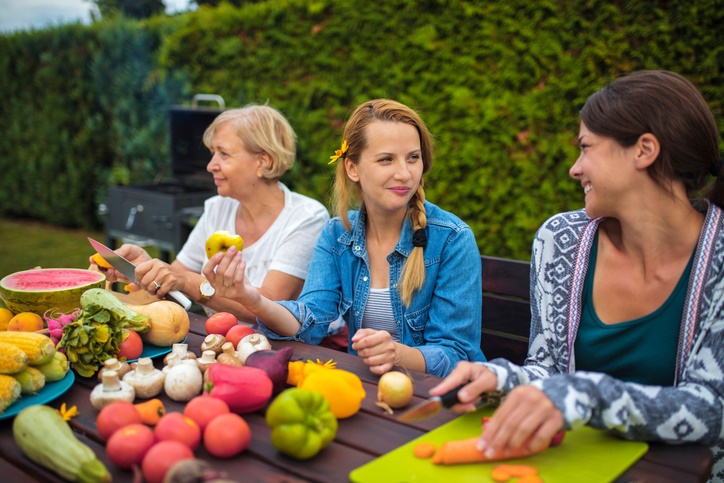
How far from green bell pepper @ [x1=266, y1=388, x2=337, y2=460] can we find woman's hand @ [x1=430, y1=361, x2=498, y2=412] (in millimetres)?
263

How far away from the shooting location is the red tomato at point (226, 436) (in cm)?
128

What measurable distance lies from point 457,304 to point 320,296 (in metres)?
0.54

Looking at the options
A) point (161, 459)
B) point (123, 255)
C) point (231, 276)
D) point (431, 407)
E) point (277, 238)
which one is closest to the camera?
point (161, 459)

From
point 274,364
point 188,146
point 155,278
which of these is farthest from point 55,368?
point 188,146

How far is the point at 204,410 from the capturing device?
135 centimetres

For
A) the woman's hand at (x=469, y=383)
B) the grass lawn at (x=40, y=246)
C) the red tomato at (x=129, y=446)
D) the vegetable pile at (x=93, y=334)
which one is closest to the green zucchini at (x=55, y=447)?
the red tomato at (x=129, y=446)

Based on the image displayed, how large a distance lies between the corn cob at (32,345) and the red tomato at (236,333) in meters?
0.49

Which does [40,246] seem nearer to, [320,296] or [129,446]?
[320,296]

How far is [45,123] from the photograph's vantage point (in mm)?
9539

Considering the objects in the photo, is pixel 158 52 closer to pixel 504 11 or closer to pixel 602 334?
pixel 504 11

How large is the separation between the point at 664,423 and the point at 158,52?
7.99 metres

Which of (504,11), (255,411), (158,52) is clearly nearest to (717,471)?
(255,411)

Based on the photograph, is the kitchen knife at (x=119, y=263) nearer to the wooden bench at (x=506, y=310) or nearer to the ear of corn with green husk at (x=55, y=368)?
the ear of corn with green husk at (x=55, y=368)

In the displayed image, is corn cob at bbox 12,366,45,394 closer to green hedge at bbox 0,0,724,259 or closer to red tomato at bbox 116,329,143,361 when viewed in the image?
red tomato at bbox 116,329,143,361
